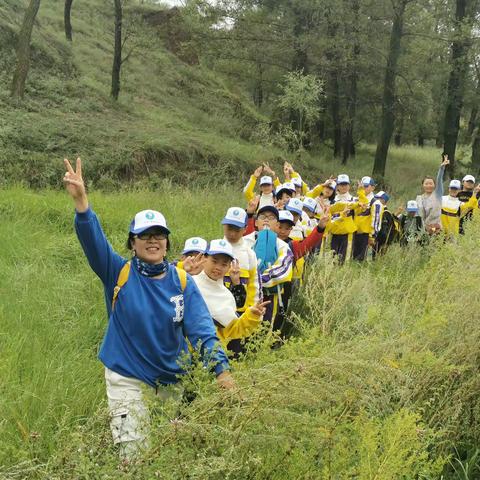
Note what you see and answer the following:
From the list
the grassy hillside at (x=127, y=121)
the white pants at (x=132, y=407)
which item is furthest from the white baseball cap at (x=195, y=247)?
the grassy hillside at (x=127, y=121)

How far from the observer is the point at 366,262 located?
8484 mm

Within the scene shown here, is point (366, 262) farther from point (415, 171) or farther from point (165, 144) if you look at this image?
point (415, 171)

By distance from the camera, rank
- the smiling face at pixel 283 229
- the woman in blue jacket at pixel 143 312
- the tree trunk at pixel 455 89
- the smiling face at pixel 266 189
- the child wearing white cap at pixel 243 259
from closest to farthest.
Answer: the woman in blue jacket at pixel 143 312, the child wearing white cap at pixel 243 259, the smiling face at pixel 283 229, the smiling face at pixel 266 189, the tree trunk at pixel 455 89

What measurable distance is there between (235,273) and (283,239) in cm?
169

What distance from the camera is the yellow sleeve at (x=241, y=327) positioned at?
3.47 meters

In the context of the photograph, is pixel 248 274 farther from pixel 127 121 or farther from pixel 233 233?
pixel 127 121

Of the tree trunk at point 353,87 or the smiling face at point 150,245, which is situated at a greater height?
the tree trunk at point 353,87

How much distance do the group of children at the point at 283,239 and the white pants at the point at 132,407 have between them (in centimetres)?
84

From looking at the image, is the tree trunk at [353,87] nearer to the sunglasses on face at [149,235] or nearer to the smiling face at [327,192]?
the smiling face at [327,192]

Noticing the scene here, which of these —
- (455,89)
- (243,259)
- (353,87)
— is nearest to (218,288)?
(243,259)

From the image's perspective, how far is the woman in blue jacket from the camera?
9.68 feet

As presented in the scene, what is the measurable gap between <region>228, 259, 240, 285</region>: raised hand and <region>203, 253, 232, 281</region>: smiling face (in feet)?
0.49

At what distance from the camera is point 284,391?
225 centimetres

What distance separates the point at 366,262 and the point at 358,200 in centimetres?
137
